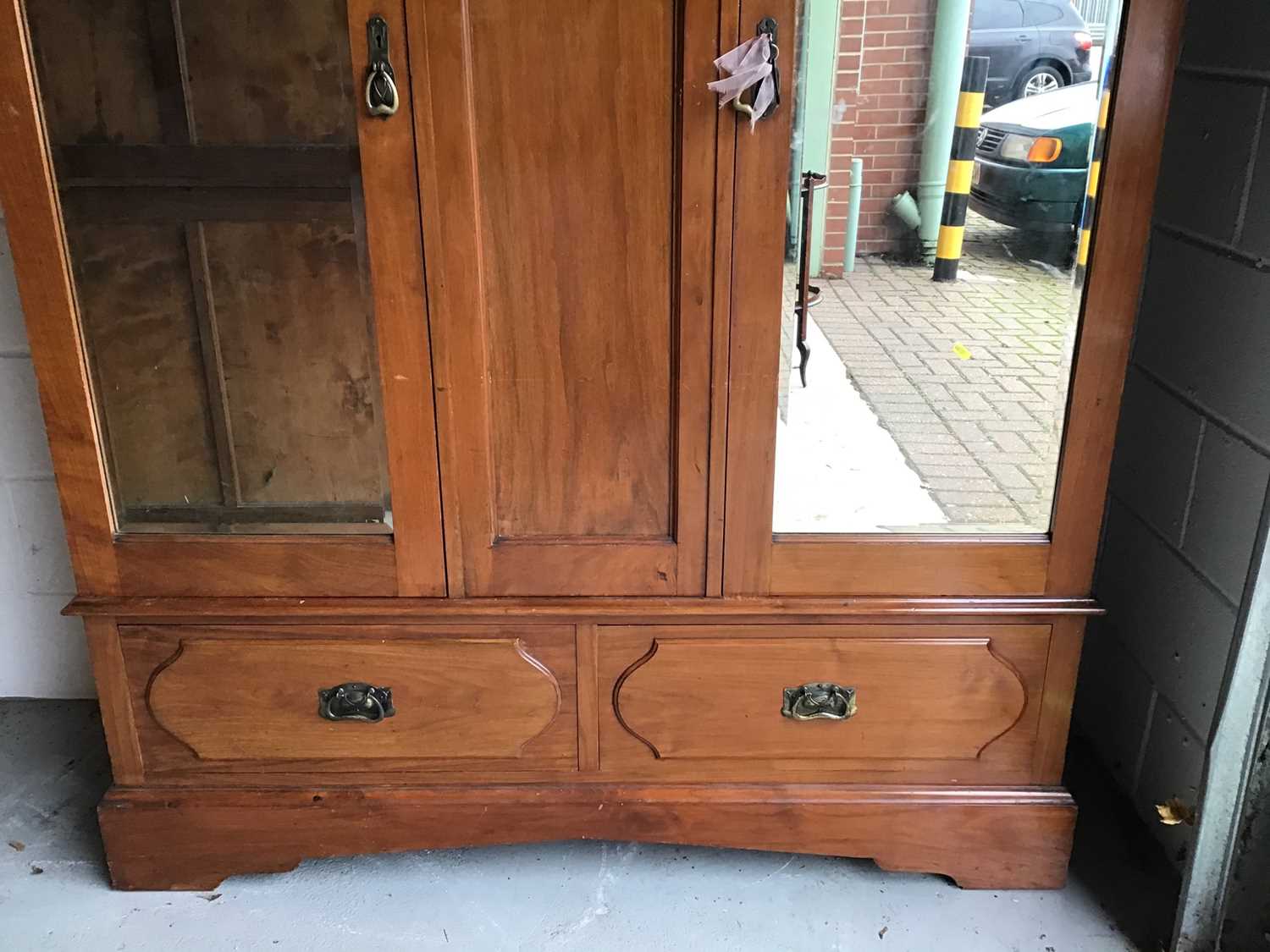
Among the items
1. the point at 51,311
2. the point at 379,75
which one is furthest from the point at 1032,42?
the point at 51,311

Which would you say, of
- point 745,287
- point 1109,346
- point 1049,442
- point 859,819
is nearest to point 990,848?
point 859,819

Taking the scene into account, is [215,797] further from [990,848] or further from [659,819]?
[990,848]

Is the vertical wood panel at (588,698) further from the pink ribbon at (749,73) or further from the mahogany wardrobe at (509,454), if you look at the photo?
the pink ribbon at (749,73)

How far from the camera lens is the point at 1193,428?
5.26 feet

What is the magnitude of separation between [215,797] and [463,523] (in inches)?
24.5

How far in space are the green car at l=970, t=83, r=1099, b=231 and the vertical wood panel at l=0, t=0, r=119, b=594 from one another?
48.9 inches

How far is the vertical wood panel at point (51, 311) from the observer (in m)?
1.34

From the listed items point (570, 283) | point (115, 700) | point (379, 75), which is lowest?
point (115, 700)

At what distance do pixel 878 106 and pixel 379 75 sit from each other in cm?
64

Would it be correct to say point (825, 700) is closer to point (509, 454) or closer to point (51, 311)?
point (509, 454)

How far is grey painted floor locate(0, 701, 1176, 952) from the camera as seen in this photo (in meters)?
1.60

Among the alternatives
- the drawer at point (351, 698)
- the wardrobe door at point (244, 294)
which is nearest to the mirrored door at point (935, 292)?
the drawer at point (351, 698)

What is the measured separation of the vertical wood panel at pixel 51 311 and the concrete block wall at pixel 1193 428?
1650 millimetres

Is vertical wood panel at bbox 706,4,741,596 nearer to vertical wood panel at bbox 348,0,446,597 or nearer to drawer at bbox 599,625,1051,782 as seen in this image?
drawer at bbox 599,625,1051,782
